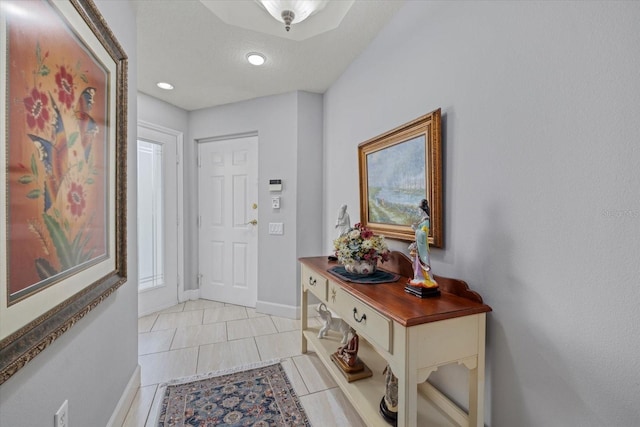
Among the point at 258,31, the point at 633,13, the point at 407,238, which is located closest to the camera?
the point at 633,13

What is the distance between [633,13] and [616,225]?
23.8 inches

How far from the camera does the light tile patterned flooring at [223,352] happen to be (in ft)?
5.50

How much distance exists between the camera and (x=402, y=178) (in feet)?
5.66

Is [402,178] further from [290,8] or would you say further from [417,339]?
[290,8]

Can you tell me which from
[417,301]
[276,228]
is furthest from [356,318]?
[276,228]

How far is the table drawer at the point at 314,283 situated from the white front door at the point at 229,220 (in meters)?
1.25

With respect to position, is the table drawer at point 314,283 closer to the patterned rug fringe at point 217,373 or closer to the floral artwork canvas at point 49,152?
the patterned rug fringe at point 217,373

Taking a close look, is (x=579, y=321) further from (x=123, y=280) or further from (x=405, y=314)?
(x=123, y=280)

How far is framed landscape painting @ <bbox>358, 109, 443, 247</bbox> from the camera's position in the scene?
1461 mm

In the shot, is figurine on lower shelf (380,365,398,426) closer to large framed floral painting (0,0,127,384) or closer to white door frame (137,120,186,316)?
large framed floral painting (0,0,127,384)

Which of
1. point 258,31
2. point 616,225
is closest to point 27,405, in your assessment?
point 616,225

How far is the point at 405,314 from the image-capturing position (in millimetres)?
1082

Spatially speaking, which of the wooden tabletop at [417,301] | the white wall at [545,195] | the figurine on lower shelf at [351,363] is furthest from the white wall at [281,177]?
the white wall at [545,195]

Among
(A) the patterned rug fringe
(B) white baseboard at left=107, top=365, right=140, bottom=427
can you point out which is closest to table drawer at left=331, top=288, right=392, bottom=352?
(A) the patterned rug fringe
